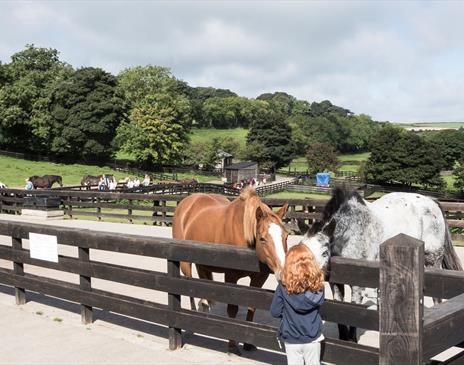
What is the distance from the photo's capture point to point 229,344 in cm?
501

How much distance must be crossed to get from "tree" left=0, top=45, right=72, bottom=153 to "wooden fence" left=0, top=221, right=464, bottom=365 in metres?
61.6

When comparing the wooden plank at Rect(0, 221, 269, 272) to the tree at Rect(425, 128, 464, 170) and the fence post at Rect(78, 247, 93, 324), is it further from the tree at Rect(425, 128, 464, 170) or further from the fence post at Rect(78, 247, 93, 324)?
the tree at Rect(425, 128, 464, 170)

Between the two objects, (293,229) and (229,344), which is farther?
(293,229)

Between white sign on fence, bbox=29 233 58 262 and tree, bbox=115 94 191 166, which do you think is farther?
tree, bbox=115 94 191 166

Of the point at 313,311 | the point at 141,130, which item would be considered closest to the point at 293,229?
the point at 313,311

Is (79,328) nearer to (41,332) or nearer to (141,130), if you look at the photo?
(41,332)

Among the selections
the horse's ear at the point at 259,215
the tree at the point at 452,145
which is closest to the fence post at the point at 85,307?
the horse's ear at the point at 259,215

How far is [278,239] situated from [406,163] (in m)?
78.0

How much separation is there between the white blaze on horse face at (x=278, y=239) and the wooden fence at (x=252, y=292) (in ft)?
1.37

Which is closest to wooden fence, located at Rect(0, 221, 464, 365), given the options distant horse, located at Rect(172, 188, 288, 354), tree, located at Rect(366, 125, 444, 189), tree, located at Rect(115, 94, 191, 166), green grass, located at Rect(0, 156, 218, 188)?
distant horse, located at Rect(172, 188, 288, 354)

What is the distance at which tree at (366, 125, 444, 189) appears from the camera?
76312 mm

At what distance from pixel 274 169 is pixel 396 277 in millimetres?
85113

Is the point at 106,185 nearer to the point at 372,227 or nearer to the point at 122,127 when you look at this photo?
the point at 372,227

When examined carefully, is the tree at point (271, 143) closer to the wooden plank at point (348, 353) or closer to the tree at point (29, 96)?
the tree at point (29, 96)
